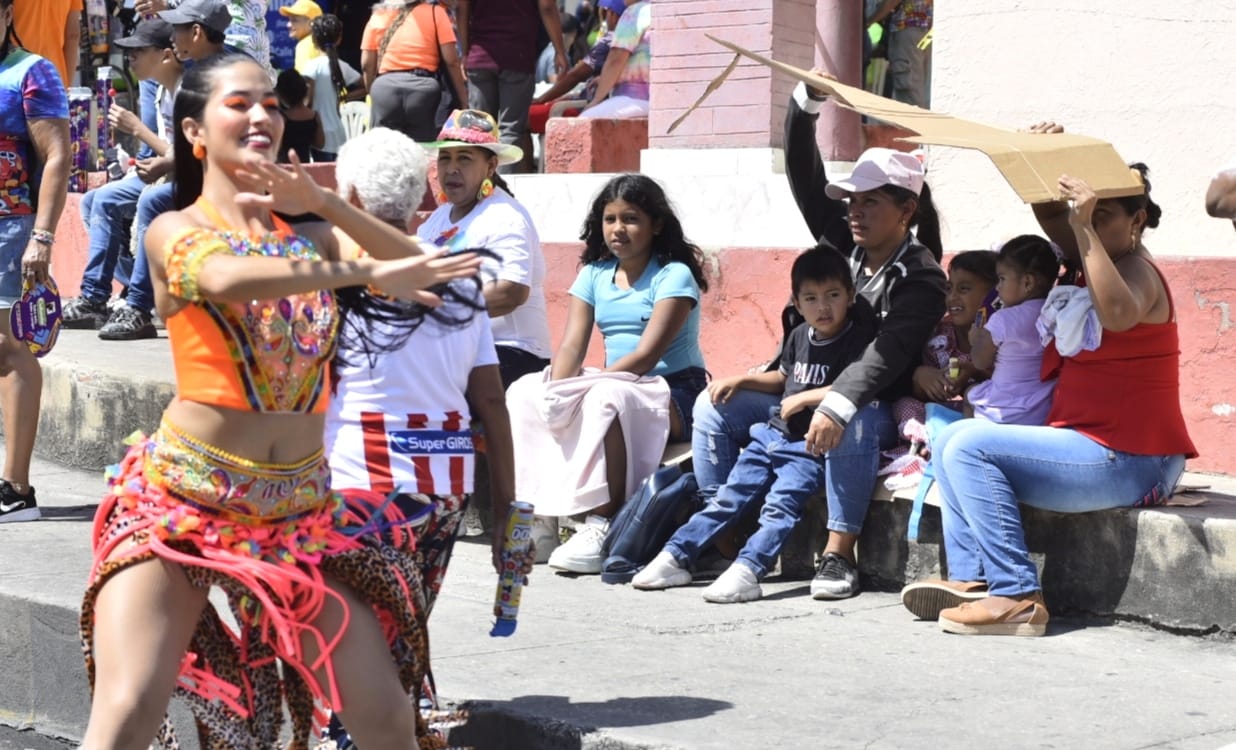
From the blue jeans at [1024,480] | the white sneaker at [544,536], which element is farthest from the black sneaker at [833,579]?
the white sneaker at [544,536]

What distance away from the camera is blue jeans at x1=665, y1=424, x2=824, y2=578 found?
257 inches

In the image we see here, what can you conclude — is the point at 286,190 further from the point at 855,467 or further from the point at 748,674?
the point at 855,467

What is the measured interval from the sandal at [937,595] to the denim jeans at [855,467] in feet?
1.24

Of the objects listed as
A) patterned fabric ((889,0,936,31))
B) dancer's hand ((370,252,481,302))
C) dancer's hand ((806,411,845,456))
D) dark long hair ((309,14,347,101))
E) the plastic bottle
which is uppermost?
patterned fabric ((889,0,936,31))

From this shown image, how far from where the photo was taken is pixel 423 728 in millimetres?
4355

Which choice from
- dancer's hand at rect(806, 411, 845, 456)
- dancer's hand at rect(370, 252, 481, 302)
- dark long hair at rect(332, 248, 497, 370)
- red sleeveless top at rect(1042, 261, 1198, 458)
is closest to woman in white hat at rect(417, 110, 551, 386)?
dancer's hand at rect(806, 411, 845, 456)

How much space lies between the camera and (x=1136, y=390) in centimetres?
586

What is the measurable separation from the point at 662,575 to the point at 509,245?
1398 millimetres

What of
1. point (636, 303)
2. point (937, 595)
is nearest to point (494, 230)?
point (636, 303)

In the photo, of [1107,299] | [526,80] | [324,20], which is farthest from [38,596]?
[324,20]

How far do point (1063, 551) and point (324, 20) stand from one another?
7.91 m

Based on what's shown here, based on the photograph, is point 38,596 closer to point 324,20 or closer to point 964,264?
point 964,264

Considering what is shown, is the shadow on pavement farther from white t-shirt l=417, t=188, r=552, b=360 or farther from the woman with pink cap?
the woman with pink cap

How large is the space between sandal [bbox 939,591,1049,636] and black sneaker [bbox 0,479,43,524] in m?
4.02
